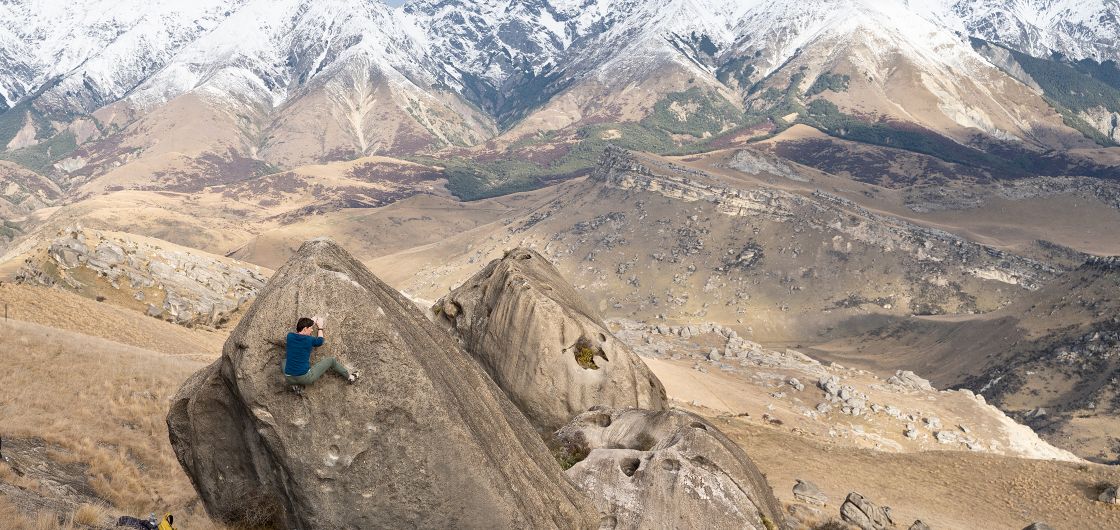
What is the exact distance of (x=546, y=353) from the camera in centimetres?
2220

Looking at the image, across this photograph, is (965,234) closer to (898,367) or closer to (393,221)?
(898,367)

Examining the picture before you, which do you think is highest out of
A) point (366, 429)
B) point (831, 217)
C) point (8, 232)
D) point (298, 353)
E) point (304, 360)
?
point (298, 353)

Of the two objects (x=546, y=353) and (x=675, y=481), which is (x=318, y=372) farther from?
(x=546, y=353)

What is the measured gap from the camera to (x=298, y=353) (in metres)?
9.34

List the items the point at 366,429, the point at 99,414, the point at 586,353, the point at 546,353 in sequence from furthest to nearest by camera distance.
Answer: the point at 586,353, the point at 546,353, the point at 99,414, the point at 366,429

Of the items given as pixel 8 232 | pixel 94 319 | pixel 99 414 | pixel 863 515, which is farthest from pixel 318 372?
pixel 8 232

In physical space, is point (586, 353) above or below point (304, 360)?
below

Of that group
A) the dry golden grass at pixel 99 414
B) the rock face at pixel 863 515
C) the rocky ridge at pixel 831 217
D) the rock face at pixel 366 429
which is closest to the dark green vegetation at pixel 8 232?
the rocky ridge at pixel 831 217

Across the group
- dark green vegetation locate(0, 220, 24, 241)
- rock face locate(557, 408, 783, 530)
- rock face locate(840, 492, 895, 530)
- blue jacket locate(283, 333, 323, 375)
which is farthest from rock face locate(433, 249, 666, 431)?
dark green vegetation locate(0, 220, 24, 241)

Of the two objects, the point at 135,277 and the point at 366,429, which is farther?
the point at 135,277

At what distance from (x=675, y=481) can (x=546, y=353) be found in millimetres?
9916

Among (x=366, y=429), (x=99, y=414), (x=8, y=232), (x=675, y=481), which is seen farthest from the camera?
(x=8, y=232)

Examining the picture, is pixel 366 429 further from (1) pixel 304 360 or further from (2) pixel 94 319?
(2) pixel 94 319

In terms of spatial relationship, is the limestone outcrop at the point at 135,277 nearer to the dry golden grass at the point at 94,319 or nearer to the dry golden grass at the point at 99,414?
the dry golden grass at the point at 94,319
